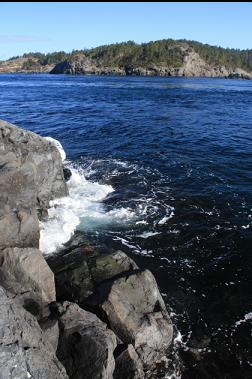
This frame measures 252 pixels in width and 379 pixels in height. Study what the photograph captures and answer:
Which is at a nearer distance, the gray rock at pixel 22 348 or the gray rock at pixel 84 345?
the gray rock at pixel 22 348

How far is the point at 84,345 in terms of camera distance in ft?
39.9

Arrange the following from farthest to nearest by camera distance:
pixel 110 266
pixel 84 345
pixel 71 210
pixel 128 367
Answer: pixel 71 210, pixel 110 266, pixel 128 367, pixel 84 345

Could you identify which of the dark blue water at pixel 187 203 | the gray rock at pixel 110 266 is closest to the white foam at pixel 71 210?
the dark blue water at pixel 187 203

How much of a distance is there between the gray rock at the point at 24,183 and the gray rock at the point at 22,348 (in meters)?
4.39

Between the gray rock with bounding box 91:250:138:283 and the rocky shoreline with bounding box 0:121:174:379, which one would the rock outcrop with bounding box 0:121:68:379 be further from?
the gray rock with bounding box 91:250:138:283

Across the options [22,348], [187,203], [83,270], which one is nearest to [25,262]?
[83,270]

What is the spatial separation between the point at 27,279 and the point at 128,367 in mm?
4360

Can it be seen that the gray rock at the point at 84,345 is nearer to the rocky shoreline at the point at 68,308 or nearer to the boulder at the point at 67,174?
the rocky shoreline at the point at 68,308

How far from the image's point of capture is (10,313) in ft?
36.2

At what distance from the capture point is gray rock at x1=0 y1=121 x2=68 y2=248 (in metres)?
16.1

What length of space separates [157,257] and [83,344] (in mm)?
7796

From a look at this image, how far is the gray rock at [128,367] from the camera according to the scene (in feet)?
41.0

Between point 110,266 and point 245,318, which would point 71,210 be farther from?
point 245,318

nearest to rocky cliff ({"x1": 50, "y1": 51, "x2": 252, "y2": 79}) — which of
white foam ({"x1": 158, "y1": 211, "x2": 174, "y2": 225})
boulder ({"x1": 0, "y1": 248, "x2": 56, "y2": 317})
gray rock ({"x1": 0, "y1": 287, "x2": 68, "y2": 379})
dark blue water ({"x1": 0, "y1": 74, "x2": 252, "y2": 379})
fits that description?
dark blue water ({"x1": 0, "y1": 74, "x2": 252, "y2": 379})
